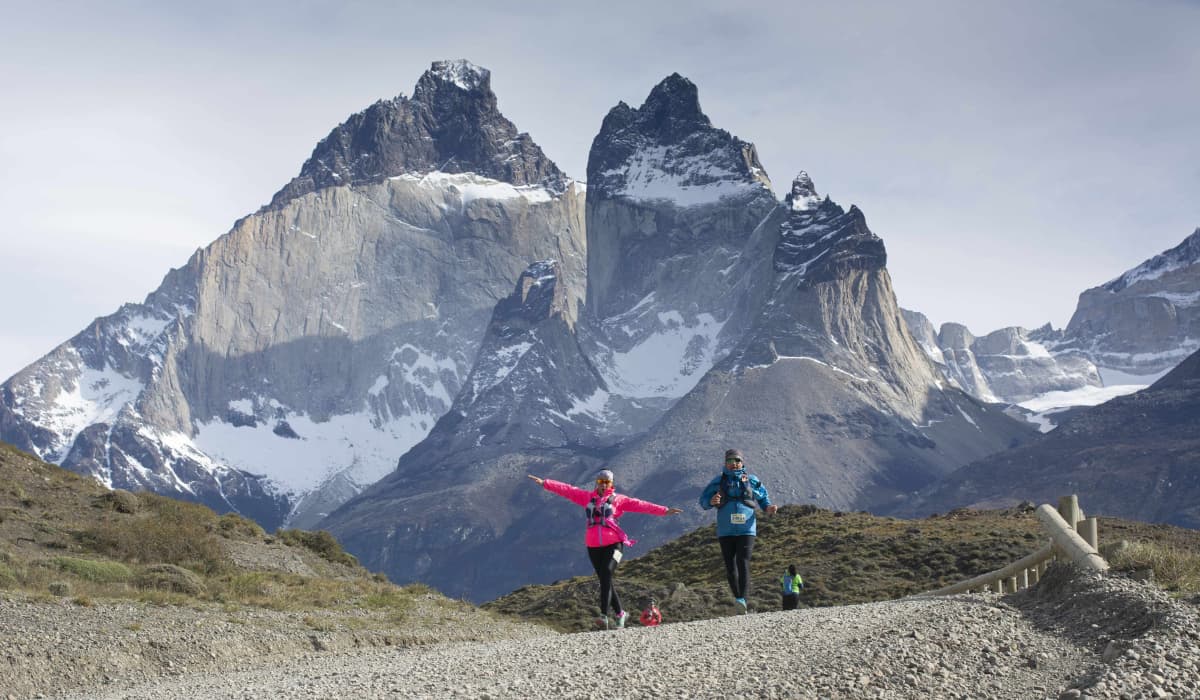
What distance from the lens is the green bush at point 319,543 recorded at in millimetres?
46875

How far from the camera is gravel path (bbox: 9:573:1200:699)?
17266mm

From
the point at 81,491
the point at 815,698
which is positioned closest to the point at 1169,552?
the point at 815,698

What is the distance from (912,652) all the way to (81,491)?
104ft

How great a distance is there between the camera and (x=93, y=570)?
3228 centimetres

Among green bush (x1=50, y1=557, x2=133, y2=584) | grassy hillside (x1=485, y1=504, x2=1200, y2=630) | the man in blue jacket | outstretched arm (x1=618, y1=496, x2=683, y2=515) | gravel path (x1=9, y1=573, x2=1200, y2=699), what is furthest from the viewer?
grassy hillside (x1=485, y1=504, x2=1200, y2=630)

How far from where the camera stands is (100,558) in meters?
35.3

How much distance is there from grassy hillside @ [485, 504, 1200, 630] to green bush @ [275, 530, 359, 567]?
530 cm

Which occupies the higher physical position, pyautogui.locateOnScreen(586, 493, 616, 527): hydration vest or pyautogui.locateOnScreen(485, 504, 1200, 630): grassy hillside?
pyautogui.locateOnScreen(586, 493, 616, 527): hydration vest

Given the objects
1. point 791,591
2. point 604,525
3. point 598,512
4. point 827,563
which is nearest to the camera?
point 598,512

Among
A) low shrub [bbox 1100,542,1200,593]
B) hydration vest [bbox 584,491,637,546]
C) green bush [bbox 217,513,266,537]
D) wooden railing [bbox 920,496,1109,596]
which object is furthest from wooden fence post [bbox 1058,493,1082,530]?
green bush [bbox 217,513,266,537]

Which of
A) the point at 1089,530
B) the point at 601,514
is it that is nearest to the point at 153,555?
the point at 601,514

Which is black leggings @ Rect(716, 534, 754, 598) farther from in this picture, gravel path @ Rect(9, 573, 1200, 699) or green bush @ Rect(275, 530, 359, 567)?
green bush @ Rect(275, 530, 359, 567)

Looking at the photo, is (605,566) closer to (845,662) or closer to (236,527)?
(845,662)

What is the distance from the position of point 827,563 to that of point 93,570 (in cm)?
2765
